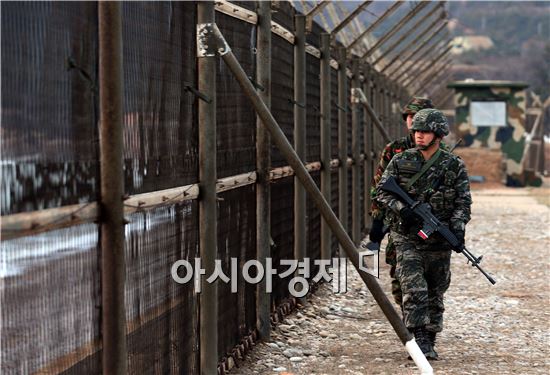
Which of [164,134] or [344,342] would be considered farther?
[344,342]

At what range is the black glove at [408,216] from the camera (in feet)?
20.3

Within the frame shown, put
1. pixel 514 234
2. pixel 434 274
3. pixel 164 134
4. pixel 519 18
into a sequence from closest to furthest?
1. pixel 164 134
2. pixel 434 274
3. pixel 514 234
4. pixel 519 18

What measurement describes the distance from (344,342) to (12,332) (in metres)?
4.18

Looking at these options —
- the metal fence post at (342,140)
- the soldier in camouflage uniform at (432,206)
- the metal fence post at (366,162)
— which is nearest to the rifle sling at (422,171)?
the soldier in camouflage uniform at (432,206)

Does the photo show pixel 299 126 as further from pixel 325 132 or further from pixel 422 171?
pixel 422 171

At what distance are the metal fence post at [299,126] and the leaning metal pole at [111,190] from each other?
417cm

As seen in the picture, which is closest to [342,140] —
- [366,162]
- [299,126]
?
[299,126]

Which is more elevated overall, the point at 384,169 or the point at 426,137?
the point at 426,137

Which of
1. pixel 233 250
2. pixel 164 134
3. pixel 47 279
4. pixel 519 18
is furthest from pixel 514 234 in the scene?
pixel 519 18

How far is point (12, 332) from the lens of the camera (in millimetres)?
2920

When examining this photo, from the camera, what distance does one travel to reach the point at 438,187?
20.6 feet

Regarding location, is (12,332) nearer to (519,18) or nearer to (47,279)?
(47,279)

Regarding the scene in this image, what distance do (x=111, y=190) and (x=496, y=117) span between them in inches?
1135

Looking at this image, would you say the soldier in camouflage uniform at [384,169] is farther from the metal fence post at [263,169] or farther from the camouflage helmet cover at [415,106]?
the metal fence post at [263,169]
